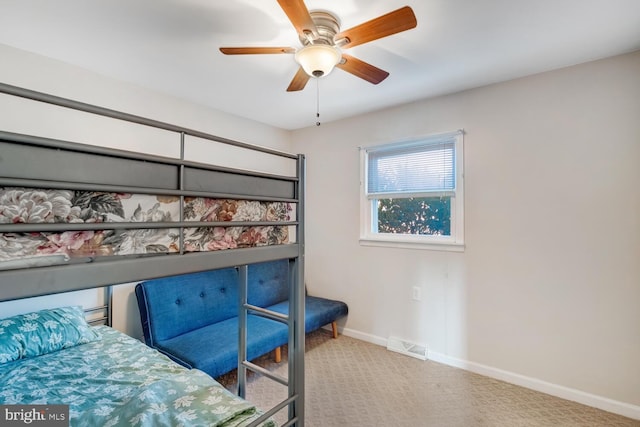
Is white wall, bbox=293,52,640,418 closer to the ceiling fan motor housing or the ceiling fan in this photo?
the ceiling fan

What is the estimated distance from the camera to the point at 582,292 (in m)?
2.14

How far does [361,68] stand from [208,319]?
240 centimetres

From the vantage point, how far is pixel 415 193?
2.90 m

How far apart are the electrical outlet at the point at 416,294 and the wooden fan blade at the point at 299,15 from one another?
2.35 m

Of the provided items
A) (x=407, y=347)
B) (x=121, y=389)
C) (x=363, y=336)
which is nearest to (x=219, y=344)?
(x=121, y=389)

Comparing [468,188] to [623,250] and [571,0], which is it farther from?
[571,0]

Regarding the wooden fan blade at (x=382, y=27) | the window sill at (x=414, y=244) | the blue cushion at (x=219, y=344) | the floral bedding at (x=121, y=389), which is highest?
the wooden fan blade at (x=382, y=27)

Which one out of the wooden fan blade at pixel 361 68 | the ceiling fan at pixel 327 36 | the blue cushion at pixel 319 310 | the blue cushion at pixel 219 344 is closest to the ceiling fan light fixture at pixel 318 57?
the ceiling fan at pixel 327 36

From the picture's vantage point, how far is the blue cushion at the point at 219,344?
208cm

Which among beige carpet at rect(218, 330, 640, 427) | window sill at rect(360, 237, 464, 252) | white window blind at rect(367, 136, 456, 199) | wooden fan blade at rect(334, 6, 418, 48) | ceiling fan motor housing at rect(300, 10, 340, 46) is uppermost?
ceiling fan motor housing at rect(300, 10, 340, 46)

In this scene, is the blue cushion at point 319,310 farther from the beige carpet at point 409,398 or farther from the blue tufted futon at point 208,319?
the beige carpet at point 409,398

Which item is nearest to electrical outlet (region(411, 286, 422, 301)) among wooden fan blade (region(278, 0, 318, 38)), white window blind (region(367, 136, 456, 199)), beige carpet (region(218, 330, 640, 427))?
beige carpet (region(218, 330, 640, 427))

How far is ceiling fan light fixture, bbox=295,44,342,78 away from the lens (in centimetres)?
157

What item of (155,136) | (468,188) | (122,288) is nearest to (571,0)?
(468,188)
